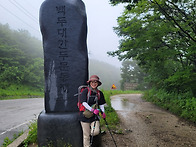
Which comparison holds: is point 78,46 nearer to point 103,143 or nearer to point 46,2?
point 46,2

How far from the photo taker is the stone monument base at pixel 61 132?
3.29 meters

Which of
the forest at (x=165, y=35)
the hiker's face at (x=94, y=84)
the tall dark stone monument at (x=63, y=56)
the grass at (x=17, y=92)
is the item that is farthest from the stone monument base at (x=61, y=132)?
the grass at (x=17, y=92)

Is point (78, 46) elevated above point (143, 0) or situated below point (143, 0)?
below

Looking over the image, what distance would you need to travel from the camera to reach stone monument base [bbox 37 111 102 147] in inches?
130

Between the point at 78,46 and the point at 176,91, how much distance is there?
816cm

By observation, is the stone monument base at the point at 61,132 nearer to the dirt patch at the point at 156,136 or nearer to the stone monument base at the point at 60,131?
the stone monument base at the point at 60,131

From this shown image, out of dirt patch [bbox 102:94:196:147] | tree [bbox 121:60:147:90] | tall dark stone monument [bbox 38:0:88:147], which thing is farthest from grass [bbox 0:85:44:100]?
tree [bbox 121:60:147:90]

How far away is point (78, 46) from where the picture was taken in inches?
142

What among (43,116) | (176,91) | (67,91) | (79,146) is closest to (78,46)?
(67,91)

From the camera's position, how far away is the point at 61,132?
3.30 metres

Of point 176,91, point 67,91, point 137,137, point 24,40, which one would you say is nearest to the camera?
point 67,91

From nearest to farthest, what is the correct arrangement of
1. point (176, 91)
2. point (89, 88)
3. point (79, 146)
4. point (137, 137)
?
point (89, 88) → point (79, 146) → point (137, 137) → point (176, 91)

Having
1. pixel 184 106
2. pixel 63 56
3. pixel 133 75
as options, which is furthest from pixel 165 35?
pixel 133 75

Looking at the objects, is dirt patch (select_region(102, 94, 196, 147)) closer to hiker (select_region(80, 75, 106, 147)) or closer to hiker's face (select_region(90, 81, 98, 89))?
hiker (select_region(80, 75, 106, 147))
